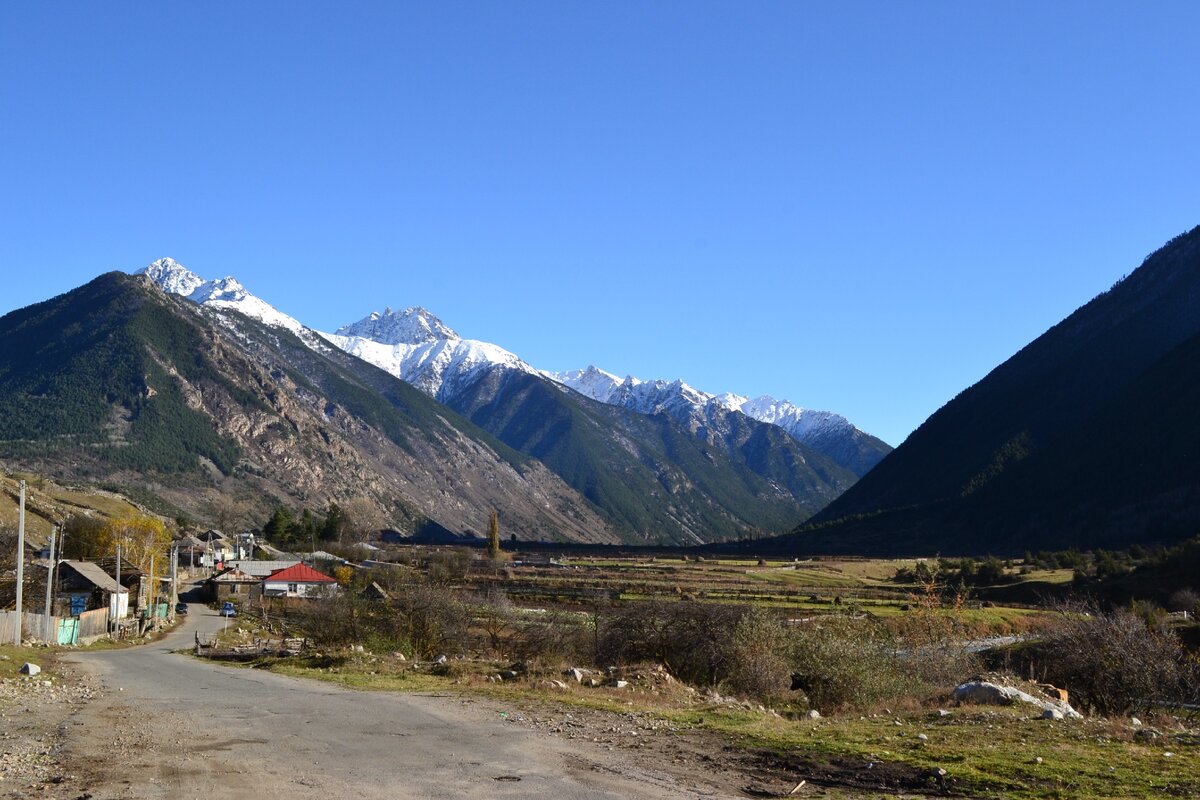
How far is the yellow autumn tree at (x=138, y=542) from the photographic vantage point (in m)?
107

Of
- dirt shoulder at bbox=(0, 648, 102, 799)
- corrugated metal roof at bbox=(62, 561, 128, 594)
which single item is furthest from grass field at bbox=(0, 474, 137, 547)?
dirt shoulder at bbox=(0, 648, 102, 799)

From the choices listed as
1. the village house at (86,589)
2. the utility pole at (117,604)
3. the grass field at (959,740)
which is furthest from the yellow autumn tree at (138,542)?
the grass field at (959,740)

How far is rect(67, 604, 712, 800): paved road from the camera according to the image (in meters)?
15.0

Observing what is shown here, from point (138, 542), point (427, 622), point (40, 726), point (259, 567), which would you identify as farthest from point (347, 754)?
point (259, 567)

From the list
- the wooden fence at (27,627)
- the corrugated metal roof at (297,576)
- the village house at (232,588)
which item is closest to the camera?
the wooden fence at (27,627)

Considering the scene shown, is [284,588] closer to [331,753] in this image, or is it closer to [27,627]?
[27,627]

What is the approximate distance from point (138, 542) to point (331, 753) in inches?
4430

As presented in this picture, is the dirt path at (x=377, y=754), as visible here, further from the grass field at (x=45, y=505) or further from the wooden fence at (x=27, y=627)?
the grass field at (x=45, y=505)

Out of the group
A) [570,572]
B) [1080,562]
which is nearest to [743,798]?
[1080,562]

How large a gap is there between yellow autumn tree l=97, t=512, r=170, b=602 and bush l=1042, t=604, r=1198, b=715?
282 ft

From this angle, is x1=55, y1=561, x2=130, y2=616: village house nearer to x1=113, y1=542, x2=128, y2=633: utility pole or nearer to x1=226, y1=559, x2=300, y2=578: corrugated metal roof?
x1=113, y1=542, x2=128, y2=633: utility pole

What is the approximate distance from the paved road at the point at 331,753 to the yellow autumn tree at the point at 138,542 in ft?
269

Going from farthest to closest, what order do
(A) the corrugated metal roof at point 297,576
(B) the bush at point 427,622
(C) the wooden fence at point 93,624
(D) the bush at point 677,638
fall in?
(A) the corrugated metal roof at point 297,576
(C) the wooden fence at point 93,624
(B) the bush at point 427,622
(D) the bush at point 677,638

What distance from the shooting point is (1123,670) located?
32125 millimetres
